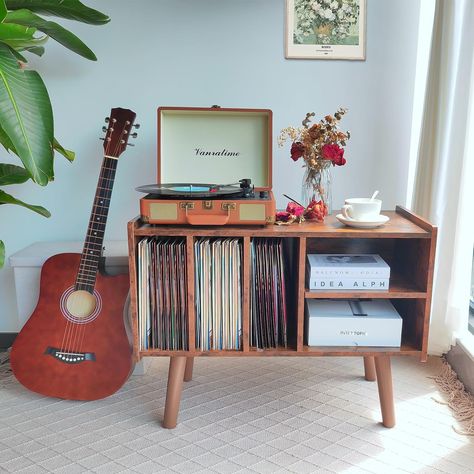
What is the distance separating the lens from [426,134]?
1.68 meters

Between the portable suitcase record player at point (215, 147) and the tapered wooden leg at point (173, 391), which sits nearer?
the tapered wooden leg at point (173, 391)

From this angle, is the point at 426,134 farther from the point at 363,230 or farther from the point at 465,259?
the point at 363,230

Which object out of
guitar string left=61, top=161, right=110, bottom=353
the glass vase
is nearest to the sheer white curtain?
the glass vase

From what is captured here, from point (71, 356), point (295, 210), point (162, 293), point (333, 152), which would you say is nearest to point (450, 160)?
point (333, 152)

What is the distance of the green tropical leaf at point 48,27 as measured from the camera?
1267mm

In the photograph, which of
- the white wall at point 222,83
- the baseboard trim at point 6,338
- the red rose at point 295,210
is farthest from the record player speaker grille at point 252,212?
the baseboard trim at point 6,338

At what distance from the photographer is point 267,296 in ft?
4.56

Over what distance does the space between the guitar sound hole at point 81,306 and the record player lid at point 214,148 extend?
45cm

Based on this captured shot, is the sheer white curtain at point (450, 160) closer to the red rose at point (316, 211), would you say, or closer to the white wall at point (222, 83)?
the white wall at point (222, 83)

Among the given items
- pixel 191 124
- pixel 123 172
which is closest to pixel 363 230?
pixel 191 124

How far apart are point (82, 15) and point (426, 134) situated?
1.16 m

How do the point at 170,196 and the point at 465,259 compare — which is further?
the point at 465,259

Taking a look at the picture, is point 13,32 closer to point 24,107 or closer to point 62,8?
point 24,107

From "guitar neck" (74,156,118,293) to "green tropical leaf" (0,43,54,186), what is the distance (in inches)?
14.6
